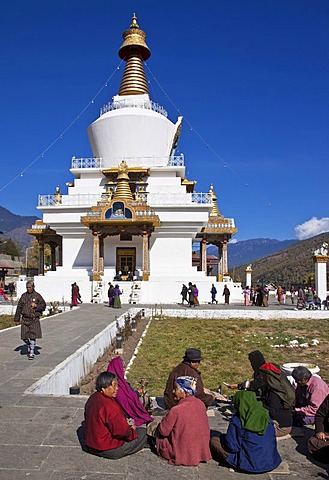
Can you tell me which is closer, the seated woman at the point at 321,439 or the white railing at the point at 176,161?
the seated woman at the point at 321,439

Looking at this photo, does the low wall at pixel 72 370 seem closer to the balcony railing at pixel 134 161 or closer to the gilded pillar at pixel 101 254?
the gilded pillar at pixel 101 254

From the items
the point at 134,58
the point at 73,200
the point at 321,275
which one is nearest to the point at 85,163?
the point at 73,200

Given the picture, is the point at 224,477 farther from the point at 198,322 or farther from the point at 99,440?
the point at 198,322

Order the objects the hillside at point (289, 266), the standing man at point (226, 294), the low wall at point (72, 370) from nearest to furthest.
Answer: the low wall at point (72, 370) → the standing man at point (226, 294) → the hillside at point (289, 266)

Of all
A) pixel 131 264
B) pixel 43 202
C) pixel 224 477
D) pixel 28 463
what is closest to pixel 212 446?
pixel 224 477

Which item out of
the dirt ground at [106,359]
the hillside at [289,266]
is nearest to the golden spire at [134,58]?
the dirt ground at [106,359]

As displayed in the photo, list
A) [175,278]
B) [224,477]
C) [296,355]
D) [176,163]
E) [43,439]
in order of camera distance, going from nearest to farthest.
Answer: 1. [224,477]
2. [43,439]
3. [296,355]
4. [175,278]
5. [176,163]

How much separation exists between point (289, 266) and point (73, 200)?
5681 centimetres

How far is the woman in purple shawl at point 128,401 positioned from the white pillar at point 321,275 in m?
19.5

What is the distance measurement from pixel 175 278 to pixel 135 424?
60.0 ft

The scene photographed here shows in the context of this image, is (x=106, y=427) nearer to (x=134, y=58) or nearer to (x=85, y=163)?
(x=85, y=163)

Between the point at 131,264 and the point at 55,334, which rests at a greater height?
the point at 131,264

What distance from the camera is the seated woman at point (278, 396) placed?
551 cm

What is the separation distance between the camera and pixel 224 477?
424cm
